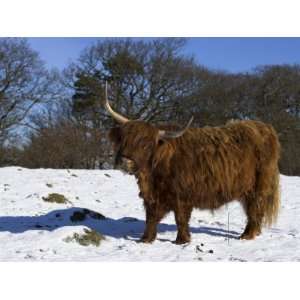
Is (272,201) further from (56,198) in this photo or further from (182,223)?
(56,198)

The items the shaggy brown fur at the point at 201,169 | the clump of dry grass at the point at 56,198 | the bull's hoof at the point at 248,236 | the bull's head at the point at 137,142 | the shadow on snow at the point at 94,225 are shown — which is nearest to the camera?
the bull's head at the point at 137,142

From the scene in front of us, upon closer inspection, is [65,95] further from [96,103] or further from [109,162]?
[109,162]

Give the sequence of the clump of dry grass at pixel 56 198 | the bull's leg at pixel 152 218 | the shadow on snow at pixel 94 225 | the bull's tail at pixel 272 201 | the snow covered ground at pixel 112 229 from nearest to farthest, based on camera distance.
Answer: the snow covered ground at pixel 112 229
the bull's leg at pixel 152 218
the bull's tail at pixel 272 201
the shadow on snow at pixel 94 225
the clump of dry grass at pixel 56 198

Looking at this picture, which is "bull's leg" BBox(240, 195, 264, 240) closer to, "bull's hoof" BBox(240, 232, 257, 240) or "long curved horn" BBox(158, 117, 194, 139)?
"bull's hoof" BBox(240, 232, 257, 240)

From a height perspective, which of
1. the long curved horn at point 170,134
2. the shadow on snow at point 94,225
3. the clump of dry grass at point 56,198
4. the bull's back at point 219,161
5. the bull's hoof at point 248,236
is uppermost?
the long curved horn at point 170,134

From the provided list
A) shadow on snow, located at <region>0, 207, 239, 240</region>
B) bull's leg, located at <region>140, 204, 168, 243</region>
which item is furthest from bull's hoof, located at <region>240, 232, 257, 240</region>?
bull's leg, located at <region>140, 204, 168, 243</region>

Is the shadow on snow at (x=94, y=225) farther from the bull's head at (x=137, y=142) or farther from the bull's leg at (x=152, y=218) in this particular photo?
the bull's head at (x=137, y=142)

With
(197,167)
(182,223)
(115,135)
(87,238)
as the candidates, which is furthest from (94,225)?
(197,167)

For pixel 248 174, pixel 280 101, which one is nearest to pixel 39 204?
pixel 248 174

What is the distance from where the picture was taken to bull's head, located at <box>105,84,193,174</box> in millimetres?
6418

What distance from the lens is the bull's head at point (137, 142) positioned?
6.42m

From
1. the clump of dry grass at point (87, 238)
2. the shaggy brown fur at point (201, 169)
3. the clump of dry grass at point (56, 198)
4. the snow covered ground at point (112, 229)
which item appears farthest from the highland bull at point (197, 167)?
the clump of dry grass at point (56, 198)

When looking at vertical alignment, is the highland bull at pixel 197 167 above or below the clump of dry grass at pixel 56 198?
above

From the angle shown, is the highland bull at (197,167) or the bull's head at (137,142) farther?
the highland bull at (197,167)
